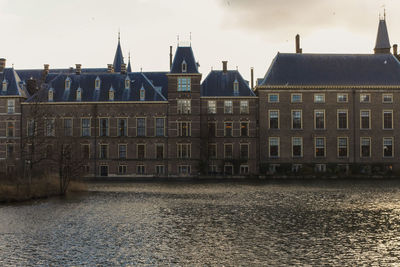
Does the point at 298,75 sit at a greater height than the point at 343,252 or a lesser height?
greater

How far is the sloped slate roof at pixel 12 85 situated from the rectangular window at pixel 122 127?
14.2 metres

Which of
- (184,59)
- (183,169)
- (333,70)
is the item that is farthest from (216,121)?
(333,70)

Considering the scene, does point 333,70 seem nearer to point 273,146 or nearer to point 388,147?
point 388,147

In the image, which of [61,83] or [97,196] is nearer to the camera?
[97,196]

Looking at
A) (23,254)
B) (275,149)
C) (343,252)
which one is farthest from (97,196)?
(275,149)

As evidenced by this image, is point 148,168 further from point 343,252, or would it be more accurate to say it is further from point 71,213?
point 343,252

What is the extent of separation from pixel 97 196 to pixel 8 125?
35632 mm

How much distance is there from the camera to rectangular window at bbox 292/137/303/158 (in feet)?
213

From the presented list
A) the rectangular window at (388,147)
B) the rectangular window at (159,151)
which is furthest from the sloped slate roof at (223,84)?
the rectangular window at (388,147)

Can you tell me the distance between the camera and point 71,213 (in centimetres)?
2566

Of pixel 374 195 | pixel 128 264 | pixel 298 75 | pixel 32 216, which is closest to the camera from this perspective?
pixel 128 264

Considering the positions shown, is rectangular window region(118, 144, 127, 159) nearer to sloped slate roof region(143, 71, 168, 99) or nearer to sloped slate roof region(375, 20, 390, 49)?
sloped slate roof region(143, 71, 168, 99)

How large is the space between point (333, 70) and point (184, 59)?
844 inches

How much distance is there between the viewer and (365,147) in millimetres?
65062
